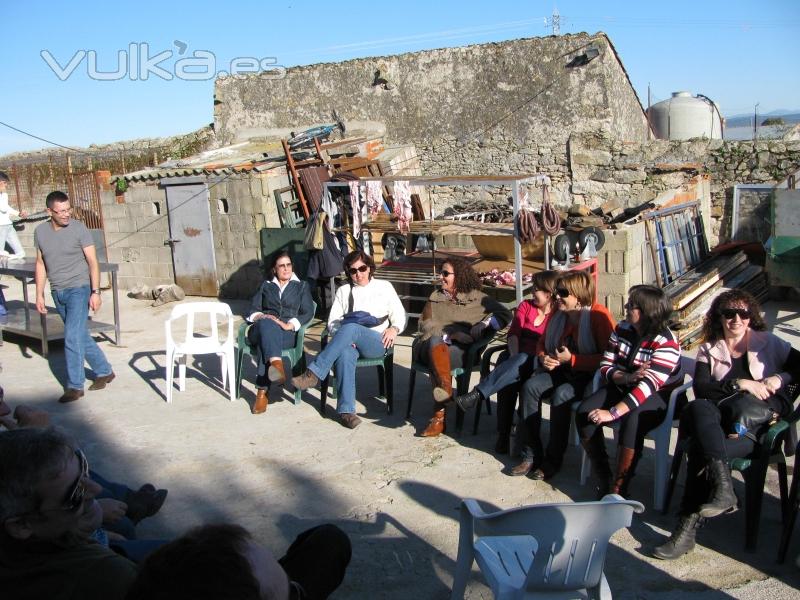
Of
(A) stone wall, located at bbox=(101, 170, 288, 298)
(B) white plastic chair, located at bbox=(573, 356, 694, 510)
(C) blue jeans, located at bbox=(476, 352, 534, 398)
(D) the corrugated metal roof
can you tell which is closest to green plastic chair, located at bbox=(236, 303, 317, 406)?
(C) blue jeans, located at bbox=(476, 352, 534, 398)

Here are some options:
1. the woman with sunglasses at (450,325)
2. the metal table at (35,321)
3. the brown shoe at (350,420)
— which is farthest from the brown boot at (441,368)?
the metal table at (35,321)

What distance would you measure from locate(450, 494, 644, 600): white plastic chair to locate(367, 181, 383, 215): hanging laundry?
582 cm

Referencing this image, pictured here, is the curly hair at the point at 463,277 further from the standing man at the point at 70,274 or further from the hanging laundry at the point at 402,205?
the standing man at the point at 70,274

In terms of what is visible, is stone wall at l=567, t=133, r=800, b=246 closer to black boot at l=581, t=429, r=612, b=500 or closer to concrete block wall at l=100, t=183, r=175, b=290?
concrete block wall at l=100, t=183, r=175, b=290

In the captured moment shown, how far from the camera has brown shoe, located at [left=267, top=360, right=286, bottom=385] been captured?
19.1ft

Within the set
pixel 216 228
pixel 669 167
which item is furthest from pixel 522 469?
pixel 669 167

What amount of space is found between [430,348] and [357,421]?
31.1 inches

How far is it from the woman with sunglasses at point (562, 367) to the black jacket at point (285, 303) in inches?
Answer: 90.4

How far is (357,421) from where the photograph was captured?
5527 mm

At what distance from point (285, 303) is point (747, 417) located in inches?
148

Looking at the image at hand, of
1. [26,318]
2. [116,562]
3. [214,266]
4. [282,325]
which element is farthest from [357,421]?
[214,266]

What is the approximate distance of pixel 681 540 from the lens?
3.54 metres

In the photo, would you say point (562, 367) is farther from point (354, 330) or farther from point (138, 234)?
point (138, 234)

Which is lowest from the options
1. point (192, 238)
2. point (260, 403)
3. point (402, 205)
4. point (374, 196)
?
point (260, 403)
